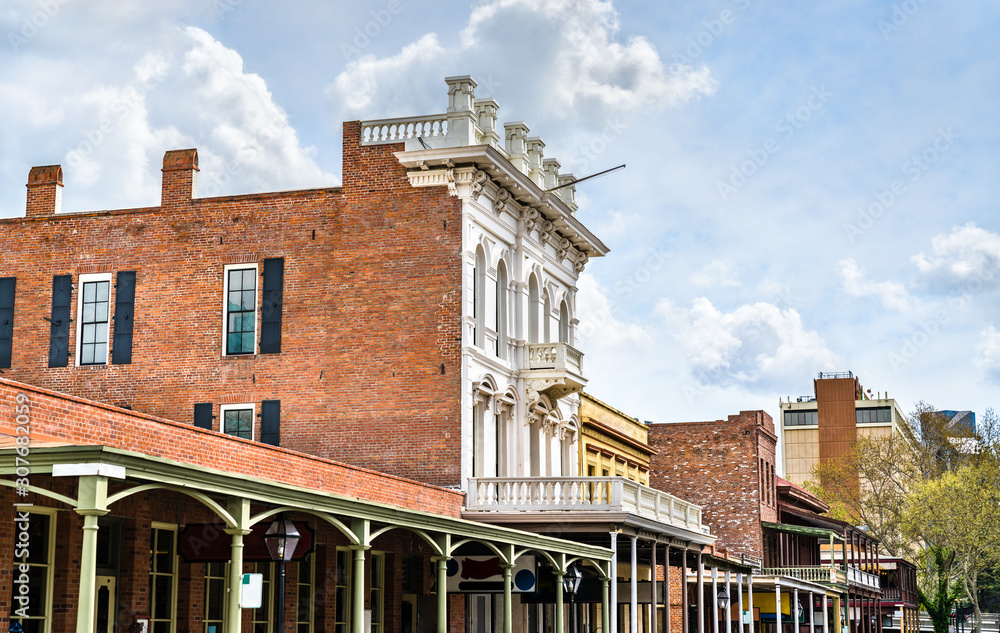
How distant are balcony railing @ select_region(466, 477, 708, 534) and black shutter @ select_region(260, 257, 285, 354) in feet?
19.4

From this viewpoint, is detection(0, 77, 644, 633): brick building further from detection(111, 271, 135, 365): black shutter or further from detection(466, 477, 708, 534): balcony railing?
detection(466, 477, 708, 534): balcony railing

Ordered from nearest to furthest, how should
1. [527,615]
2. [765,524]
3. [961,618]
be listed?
[527,615], [765,524], [961,618]

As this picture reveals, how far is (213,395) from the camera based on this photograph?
31.7 meters

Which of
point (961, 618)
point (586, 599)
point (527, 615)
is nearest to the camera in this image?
point (586, 599)

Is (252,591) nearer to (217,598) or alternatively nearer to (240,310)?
(217,598)

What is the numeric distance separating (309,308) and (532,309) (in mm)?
7236

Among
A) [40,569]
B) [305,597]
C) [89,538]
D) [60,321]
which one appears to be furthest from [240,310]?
[89,538]

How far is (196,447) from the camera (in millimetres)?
21609

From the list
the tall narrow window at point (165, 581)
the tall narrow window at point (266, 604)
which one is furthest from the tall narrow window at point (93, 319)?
the tall narrow window at point (165, 581)

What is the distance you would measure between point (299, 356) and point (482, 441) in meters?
4.90

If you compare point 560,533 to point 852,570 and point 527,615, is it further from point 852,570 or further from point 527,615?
point 852,570

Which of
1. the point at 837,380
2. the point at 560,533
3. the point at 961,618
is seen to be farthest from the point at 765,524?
the point at 837,380

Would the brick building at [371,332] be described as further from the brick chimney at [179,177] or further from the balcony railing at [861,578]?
the balcony railing at [861,578]

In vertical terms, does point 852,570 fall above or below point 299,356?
below
